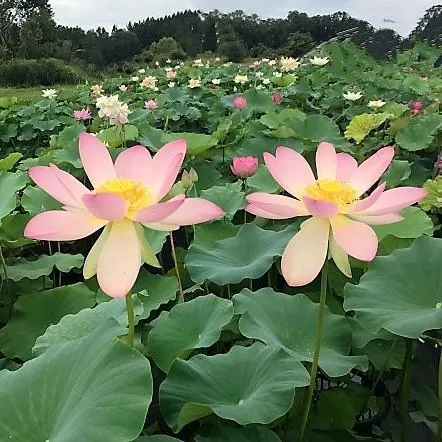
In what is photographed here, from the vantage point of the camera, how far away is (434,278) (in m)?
0.73

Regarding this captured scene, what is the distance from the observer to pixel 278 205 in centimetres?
54

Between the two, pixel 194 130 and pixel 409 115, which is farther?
pixel 194 130

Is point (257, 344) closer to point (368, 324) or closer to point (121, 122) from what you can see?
point (368, 324)

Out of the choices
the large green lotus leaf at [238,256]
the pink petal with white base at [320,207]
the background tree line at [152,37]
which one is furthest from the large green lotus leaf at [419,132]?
the background tree line at [152,37]

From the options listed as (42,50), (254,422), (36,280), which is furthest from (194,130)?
(42,50)

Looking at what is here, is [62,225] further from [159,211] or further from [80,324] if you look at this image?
[80,324]

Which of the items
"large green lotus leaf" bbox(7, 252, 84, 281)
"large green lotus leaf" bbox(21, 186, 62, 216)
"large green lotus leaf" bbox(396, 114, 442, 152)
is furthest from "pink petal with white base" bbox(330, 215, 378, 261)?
"large green lotus leaf" bbox(396, 114, 442, 152)

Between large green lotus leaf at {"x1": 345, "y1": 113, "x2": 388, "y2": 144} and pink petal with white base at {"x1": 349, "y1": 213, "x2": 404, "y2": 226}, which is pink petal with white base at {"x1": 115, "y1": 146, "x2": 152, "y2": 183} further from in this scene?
large green lotus leaf at {"x1": 345, "y1": 113, "x2": 388, "y2": 144}

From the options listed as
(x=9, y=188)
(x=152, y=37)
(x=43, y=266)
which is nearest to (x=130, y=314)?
(x=43, y=266)

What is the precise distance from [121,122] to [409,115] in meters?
0.83

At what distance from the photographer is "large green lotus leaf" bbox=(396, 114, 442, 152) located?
5.32ft

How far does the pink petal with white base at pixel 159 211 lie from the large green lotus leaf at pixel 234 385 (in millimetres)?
175

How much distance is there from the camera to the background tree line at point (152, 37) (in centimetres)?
1809

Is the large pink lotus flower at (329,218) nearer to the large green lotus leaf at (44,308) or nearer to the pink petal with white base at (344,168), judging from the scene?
the pink petal with white base at (344,168)
